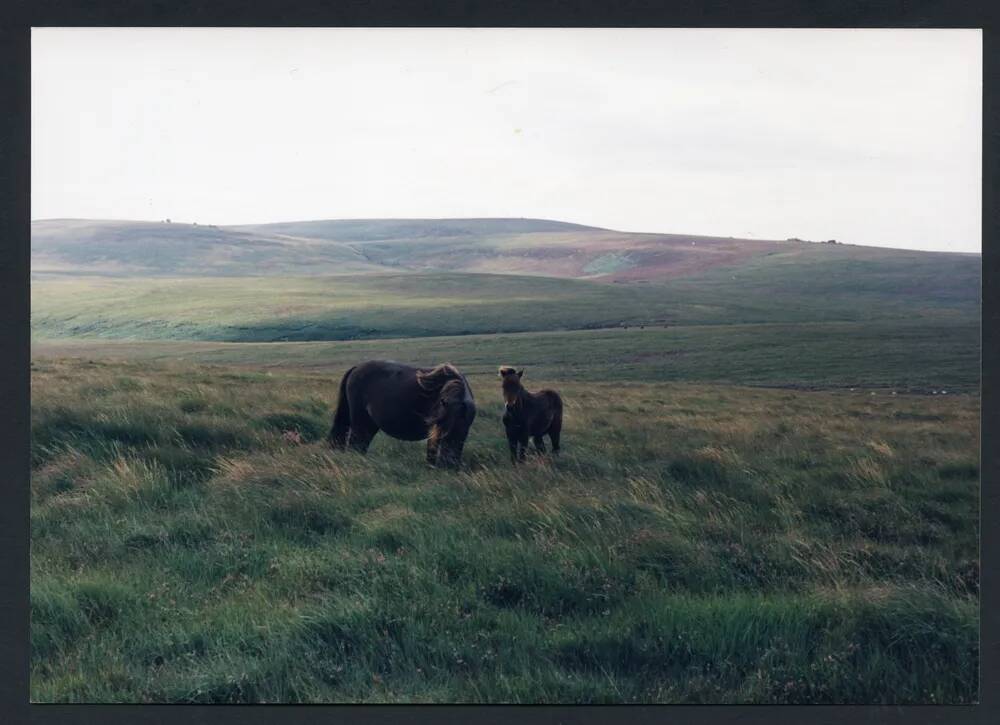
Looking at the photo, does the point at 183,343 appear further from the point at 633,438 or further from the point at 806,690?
the point at 806,690

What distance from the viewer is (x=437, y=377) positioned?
34.6ft

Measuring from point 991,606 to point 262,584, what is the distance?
660cm

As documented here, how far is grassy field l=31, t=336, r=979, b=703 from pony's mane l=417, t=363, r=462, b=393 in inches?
37.9

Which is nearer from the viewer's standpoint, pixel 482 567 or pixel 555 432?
pixel 482 567

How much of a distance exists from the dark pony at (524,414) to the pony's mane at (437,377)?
2.25 feet

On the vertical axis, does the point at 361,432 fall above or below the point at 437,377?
below

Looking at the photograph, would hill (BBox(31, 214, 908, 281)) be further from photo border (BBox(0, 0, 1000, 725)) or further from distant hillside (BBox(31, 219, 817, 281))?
photo border (BBox(0, 0, 1000, 725))

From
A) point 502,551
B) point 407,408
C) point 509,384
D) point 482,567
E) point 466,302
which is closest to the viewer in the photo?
point 482,567

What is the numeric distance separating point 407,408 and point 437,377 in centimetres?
58

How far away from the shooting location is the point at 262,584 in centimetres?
725

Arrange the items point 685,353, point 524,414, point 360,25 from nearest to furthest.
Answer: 1. point 360,25
2. point 524,414
3. point 685,353

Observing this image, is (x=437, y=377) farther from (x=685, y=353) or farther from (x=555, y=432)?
(x=685, y=353)

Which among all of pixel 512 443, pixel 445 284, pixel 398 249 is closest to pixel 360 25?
pixel 512 443

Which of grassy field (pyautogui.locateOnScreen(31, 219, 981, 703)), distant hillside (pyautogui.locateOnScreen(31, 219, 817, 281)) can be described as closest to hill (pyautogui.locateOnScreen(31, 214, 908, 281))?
distant hillside (pyautogui.locateOnScreen(31, 219, 817, 281))
